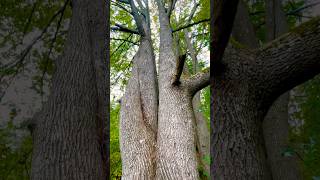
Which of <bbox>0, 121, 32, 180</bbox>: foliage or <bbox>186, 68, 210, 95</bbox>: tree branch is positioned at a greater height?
<bbox>186, 68, 210, 95</bbox>: tree branch

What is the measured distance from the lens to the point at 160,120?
6.71 m

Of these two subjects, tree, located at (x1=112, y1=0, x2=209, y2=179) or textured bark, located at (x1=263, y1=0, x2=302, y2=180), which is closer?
textured bark, located at (x1=263, y1=0, x2=302, y2=180)

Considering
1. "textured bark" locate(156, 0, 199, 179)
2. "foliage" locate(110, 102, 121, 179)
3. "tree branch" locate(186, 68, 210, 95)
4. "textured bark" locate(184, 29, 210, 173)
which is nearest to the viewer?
"textured bark" locate(156, 0, 199, 179)

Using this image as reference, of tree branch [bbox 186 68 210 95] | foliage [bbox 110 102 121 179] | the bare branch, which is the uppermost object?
tree branch [bbox 186 68 210 95]

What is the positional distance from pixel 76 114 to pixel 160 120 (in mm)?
3551

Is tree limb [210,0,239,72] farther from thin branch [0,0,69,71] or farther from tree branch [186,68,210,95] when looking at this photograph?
tree branch [186,68,210,95]

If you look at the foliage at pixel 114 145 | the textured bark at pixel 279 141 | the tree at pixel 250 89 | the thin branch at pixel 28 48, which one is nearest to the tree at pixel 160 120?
the textured bark at pixel 279 141

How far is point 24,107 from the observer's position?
4.01 meters

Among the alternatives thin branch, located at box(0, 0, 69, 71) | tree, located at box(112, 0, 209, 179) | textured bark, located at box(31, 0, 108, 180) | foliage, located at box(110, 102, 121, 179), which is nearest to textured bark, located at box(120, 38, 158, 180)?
tree, located at box(112, 0, 209, 179)

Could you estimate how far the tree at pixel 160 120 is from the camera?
5.84 meters

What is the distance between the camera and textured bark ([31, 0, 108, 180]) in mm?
3082

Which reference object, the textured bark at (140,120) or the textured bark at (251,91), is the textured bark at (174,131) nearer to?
the textured bark at (140,120)

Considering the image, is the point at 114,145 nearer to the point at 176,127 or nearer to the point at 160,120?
the point at 160,120

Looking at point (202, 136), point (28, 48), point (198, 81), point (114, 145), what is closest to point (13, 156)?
point (28, 48)
